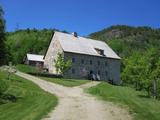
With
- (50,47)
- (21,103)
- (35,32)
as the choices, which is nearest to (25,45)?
(35,32)

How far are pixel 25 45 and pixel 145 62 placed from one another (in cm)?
11381

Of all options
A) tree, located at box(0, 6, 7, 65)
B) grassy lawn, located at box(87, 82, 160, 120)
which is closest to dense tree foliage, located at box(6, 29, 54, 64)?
grassy lawn, located at box(87, 82, 160, 120)

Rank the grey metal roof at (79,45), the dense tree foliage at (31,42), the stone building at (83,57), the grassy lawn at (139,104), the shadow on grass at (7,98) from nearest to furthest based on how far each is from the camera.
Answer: the grassy lawn at (139,104)
the shadow on grass at (7,98)
the stone building at (83,57)
the grey metal roof at (79,45)
the dense tree foliage at (31,42)

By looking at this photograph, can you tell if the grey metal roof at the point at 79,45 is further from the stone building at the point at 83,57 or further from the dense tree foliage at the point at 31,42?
the dense tree foliage at the point at 31,42

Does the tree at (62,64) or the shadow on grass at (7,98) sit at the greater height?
the tree at (62,64)

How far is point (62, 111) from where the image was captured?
815 inches

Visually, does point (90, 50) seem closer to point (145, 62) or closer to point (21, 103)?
point (145, 62)

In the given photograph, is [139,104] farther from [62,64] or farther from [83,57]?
[83,57]

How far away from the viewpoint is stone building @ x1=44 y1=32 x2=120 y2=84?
69.2 m

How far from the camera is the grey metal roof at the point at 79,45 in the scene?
Result: 2736 inches

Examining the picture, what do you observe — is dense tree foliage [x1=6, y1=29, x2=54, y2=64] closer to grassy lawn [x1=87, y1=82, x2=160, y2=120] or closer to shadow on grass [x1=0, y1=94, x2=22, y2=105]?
grassy lawn [x1=87, y1=82, x2=160, y2=120]

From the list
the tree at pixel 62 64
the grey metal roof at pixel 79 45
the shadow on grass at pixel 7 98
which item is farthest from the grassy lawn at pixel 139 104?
the grey metal roof at pixel 79 45

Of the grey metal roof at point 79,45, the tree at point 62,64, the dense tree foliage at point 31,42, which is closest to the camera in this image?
the tree at point 62,64

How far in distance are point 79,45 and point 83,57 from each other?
10.3 ft
